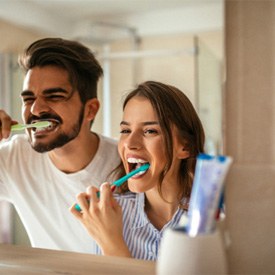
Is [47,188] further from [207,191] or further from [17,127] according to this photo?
[207,191]

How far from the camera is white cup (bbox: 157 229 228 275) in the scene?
39 cm

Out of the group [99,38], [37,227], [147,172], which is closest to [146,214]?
[147,172]

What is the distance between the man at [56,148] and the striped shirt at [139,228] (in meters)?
0.07

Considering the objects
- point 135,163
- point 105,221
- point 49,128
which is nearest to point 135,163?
point 135,163

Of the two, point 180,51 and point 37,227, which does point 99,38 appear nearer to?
point 180,51

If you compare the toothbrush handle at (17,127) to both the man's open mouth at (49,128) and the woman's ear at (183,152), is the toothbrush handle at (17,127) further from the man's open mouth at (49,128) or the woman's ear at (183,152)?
the woman's ear at (183,152)

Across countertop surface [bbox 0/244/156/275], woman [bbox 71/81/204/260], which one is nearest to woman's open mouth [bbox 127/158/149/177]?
woman [bbox 71/81/204/260]

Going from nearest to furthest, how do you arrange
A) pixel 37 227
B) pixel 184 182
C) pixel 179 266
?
pixel 179 266
pixel 184 182
pixel 37 227

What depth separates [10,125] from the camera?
759mm

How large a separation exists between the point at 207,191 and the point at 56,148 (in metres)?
0.48

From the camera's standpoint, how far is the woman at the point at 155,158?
637 mm

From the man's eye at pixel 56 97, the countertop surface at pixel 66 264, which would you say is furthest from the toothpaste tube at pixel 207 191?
the man's eye at pixel 56 97

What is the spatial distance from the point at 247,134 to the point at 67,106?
42 centimetres

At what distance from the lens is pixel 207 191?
399 millimetres
